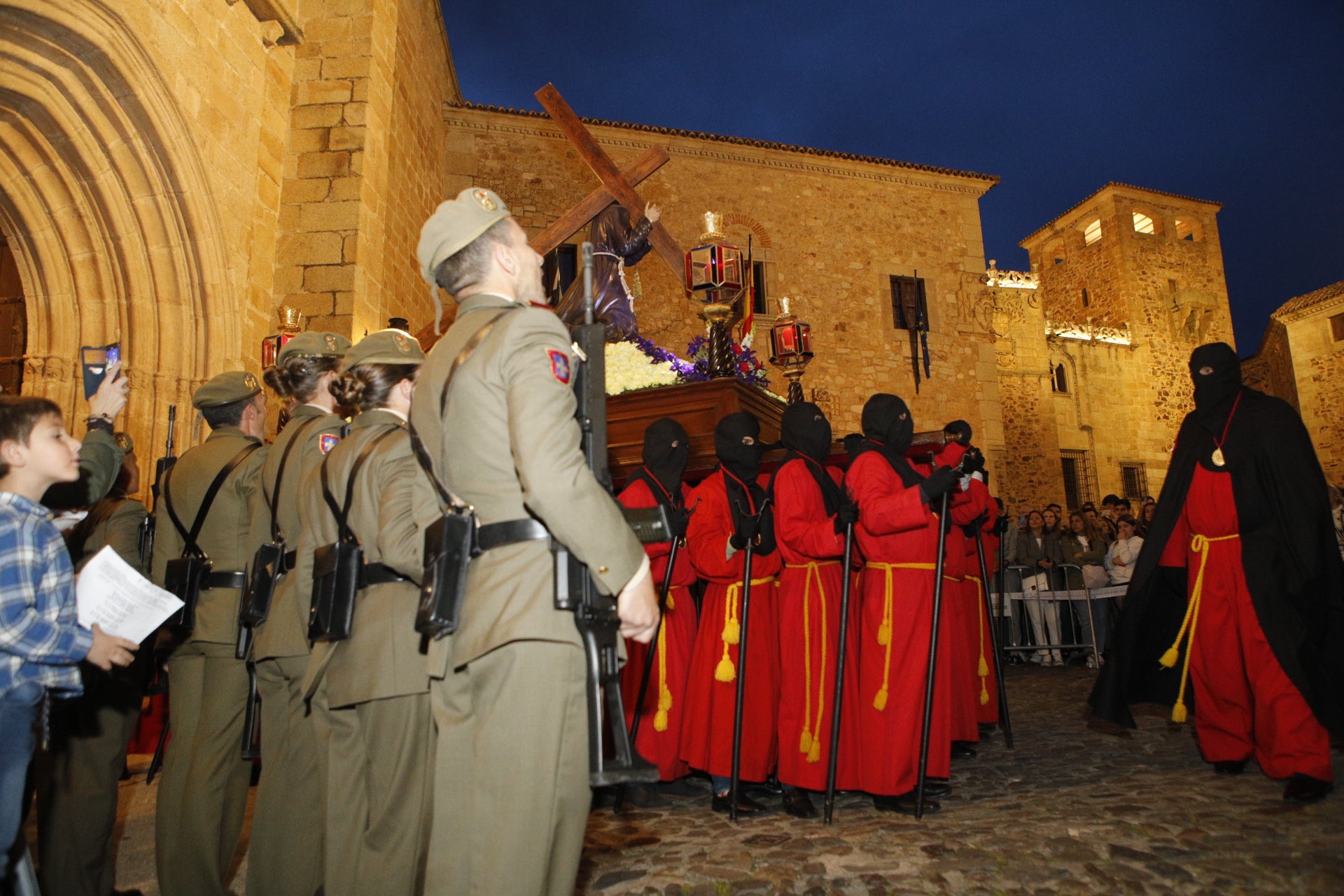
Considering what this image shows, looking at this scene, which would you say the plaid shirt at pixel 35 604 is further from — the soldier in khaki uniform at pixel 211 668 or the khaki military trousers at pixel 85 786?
the khaki military trousers at pixel 85 786

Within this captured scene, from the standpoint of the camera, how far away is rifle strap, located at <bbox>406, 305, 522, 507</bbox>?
2.04 metres

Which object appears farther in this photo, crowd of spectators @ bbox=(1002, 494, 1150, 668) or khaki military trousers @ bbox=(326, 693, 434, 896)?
crowd of spectators @ bbox=(1002, 494, 1150, 668)

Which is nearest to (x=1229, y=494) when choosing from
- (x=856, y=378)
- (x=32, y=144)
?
(x=32, y=144)

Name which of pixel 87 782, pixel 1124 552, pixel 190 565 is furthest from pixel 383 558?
pixel 1124 552

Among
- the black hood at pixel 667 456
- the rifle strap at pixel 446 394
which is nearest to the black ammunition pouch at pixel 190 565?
the rifle strap at pixel 446 394

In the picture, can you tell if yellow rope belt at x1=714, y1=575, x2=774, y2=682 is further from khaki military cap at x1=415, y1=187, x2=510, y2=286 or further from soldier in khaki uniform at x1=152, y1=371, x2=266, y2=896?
khaki military cap at x1=415, y1=187, x2=510, y2=286

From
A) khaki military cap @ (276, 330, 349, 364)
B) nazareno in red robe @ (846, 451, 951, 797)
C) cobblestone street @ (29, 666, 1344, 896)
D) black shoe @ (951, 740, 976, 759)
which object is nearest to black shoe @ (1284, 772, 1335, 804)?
cobblestone street @ (29, 666, 1344, 896)

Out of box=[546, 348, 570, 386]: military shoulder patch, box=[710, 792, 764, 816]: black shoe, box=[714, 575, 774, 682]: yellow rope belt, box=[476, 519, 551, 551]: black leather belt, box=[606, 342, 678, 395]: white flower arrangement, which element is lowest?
box=[710, 792, 764, 816]: black shoe

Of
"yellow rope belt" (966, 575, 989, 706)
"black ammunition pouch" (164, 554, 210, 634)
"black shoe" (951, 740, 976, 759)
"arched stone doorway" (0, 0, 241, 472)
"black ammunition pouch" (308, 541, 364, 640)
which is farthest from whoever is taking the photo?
"arched stone doorway" (0, 0, 241, 472)

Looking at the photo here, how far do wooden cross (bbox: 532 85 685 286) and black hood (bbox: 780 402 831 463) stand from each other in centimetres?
640

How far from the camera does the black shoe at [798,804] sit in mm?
4023

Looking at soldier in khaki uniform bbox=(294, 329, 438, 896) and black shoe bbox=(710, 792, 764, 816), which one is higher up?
soldier in khaki uniform bbox=(294, 329, 438, 896)

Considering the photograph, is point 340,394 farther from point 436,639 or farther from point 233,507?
point 436,639

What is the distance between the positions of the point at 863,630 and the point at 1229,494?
6.32 ft
